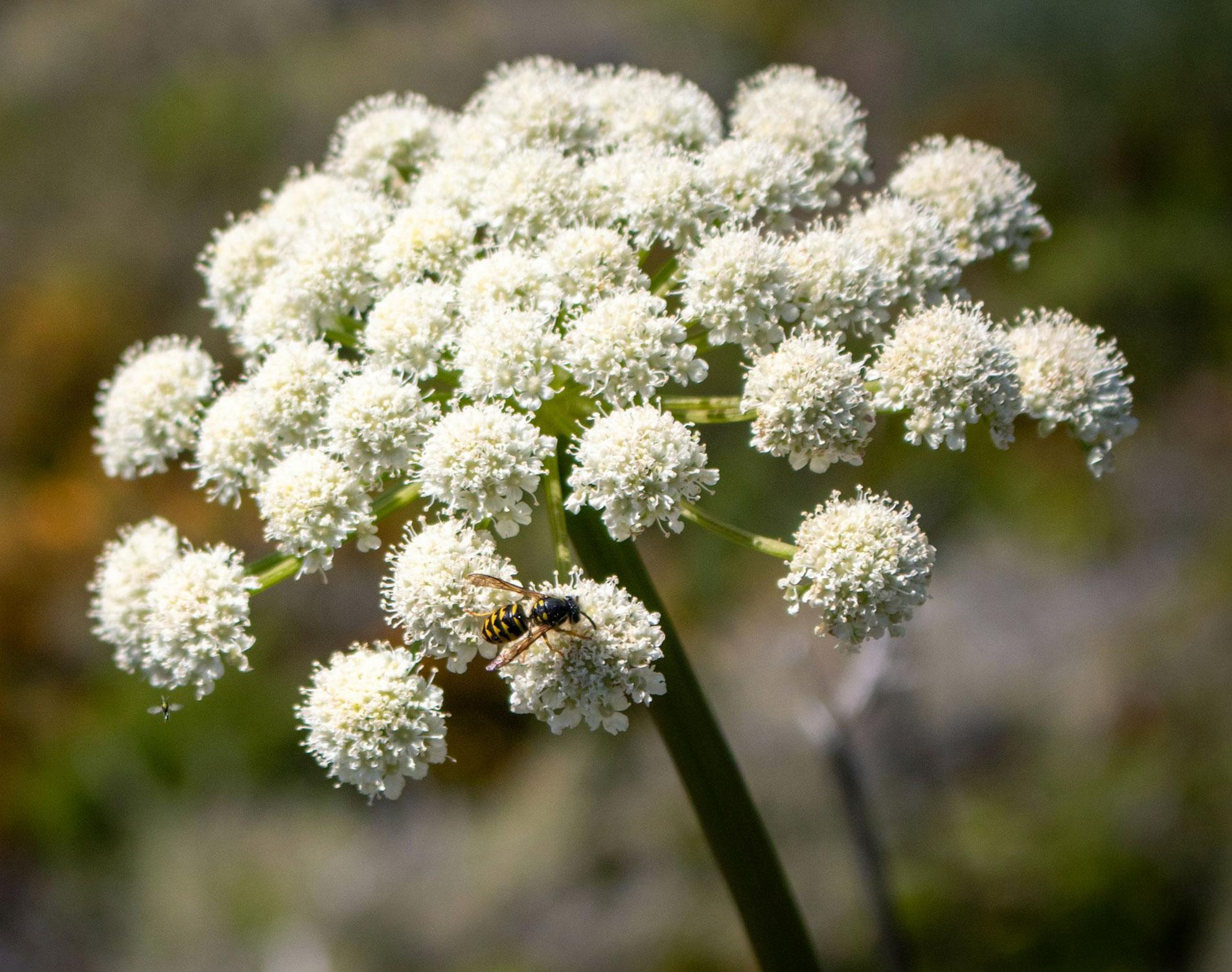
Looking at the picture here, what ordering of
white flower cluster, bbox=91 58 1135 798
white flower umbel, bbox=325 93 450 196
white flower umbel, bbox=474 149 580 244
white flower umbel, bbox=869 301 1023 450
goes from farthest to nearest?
white flower umbel, bbox=325 93 450 196
white flower umbel, bbox=474 149 580 244
white flower umbel, bbox=869 301 1023 450
white flower cluster, bbox=91 58 1135 798

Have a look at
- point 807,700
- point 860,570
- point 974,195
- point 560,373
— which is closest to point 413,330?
point 560,373

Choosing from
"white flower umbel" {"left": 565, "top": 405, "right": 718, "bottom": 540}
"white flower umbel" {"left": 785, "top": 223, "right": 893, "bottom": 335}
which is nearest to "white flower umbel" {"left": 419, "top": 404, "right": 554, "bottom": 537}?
"white flower umbel" {"left": 565, "top": 405, "right": 718, "bottom": 540}

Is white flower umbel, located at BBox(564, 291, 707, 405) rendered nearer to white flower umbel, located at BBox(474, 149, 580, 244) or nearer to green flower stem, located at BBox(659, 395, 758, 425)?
green flower stem, located at BBox(659, 395, 758, 425)

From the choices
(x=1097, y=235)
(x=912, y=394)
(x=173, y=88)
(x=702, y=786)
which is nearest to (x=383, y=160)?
(x=912, y=394)

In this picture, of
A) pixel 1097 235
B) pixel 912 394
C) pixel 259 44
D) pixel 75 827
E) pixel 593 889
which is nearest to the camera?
pixel 912 394

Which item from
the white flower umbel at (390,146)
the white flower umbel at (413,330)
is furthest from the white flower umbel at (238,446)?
the white flower umbel at (390,146)

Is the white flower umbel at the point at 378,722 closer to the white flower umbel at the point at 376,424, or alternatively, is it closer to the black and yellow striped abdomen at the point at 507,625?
the black and yellow striped abdomen at the point at 507,625

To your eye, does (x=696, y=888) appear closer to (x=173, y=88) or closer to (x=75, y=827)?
(x=75, y=827)
